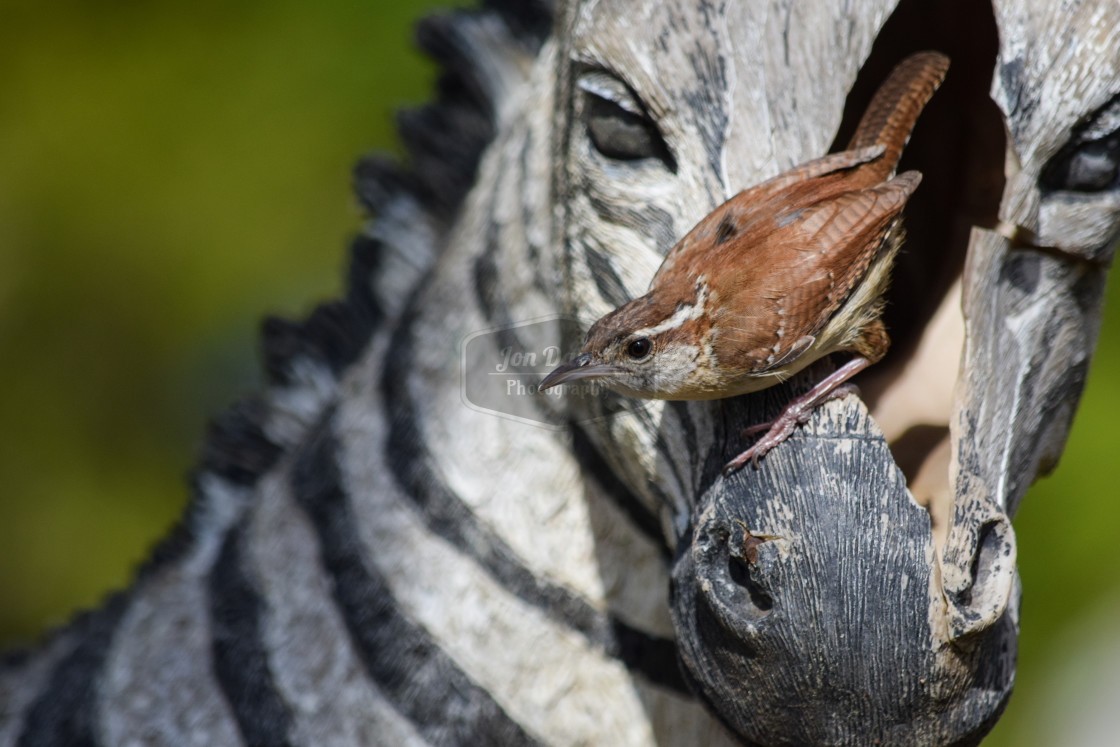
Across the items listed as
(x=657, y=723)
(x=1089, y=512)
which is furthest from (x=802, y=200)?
(x=1089, y=512)

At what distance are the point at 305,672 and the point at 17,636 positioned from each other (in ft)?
8.81

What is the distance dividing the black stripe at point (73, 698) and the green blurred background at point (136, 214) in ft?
5.81

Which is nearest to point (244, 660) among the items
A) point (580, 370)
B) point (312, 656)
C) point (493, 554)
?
point (312, 656)

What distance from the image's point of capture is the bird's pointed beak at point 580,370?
95cm

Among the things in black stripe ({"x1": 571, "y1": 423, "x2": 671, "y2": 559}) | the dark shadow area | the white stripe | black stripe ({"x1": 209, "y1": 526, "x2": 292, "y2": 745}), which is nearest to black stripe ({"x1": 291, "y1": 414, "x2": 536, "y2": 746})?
the white stripe

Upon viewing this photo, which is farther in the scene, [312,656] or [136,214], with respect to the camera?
[136,214]

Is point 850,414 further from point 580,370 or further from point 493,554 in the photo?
point 493,554

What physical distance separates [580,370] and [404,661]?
1.78 ft

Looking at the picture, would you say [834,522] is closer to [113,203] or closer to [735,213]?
[735,213]

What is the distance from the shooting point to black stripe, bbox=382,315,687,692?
126 cm

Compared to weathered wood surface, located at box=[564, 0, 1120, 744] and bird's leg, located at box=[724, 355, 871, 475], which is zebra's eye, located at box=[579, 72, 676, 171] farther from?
bird's leg, located at box=[724, 355, 871, 475]

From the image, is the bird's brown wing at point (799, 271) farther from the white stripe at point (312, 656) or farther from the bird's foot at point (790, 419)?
the white stripe at point (312, 656)

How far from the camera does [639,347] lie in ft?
3.05

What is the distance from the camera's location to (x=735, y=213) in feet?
3.15
